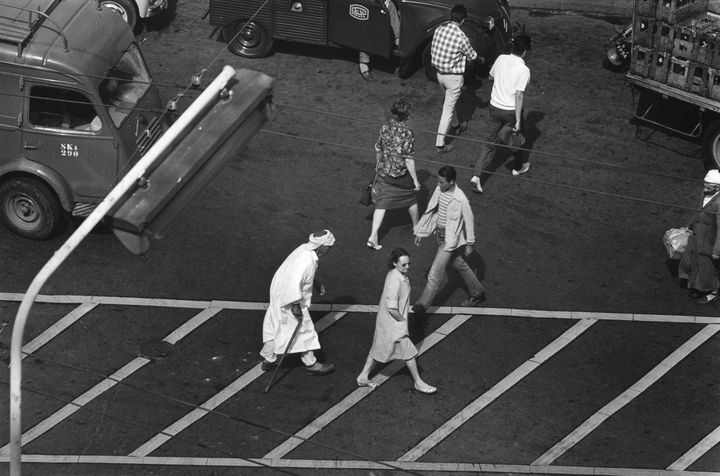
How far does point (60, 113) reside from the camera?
1376cm

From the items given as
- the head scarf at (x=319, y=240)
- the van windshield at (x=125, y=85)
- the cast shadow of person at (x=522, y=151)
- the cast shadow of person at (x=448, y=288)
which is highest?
the van windshield at (x=125, y=85)

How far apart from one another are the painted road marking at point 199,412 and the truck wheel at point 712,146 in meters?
7.45

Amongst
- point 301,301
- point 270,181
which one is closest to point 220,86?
point 301,301

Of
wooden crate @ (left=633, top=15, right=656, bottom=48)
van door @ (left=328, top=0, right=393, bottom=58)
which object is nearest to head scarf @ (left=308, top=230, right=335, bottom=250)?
van door @ (left=328, top=0, right=393, bottom=58)

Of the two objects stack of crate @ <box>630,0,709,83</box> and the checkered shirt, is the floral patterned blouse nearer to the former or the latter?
the checkered shirt

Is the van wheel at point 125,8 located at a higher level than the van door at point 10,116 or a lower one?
lower

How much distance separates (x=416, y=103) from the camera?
17.4 metres

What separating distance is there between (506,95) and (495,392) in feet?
15.2

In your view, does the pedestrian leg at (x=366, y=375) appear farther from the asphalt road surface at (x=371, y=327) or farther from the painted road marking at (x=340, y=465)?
the painted road marking at (x=340, y=465)

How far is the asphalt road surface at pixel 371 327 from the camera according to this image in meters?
11.6

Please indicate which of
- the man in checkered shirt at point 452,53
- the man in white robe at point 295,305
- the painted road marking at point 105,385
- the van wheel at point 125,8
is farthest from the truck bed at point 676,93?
the van wheel at point 125,8

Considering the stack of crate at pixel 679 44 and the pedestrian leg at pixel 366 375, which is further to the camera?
the stack of crate at pixel 679 44

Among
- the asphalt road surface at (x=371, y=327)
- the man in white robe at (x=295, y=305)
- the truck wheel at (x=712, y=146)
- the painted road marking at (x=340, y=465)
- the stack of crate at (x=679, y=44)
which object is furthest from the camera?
the truck wheel at (x=712, y=146)

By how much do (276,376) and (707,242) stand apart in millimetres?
5377
